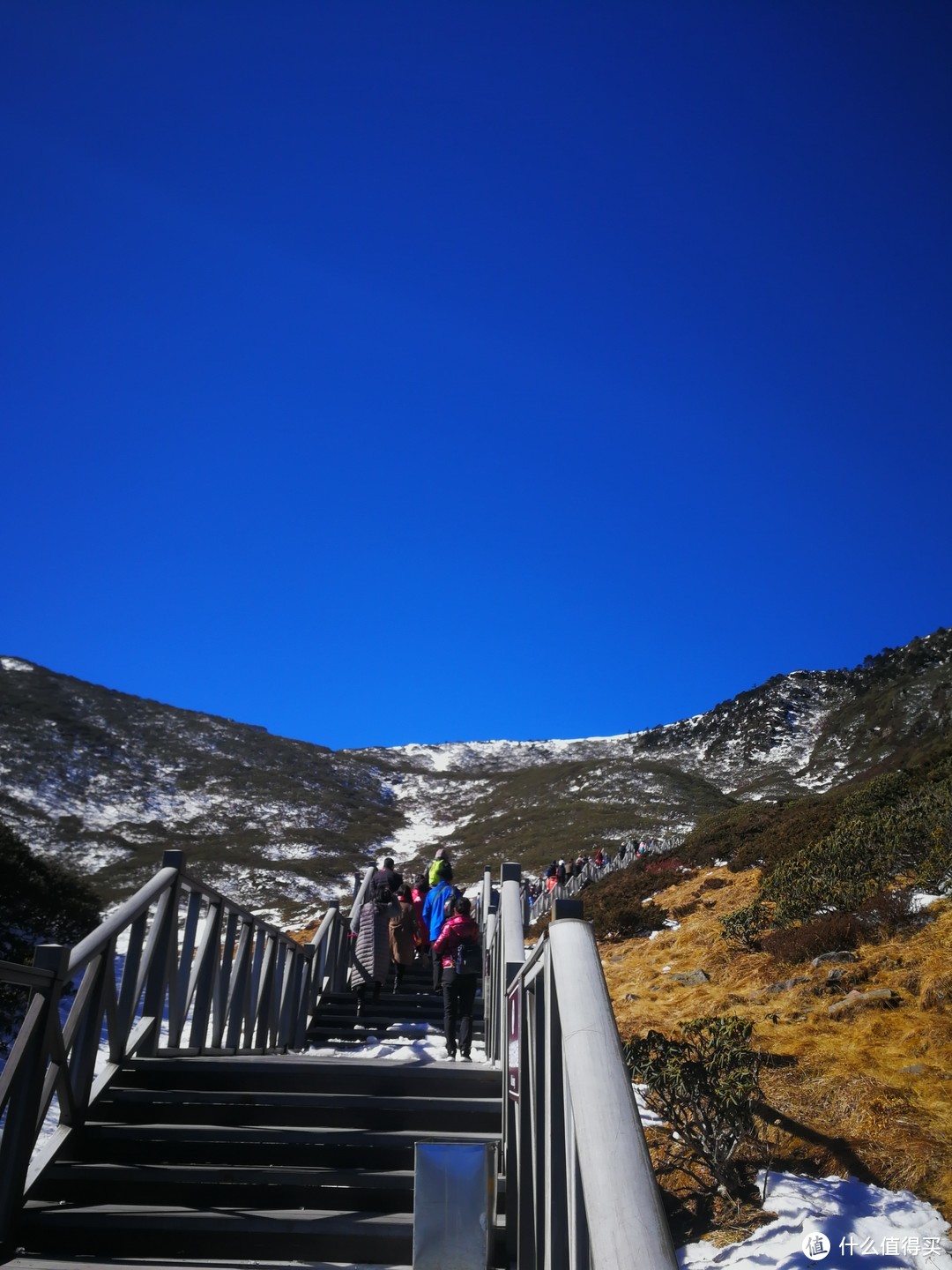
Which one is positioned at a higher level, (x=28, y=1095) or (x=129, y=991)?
(x=129, y=991)

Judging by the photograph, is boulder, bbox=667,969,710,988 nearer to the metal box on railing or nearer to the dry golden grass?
the dry golden grass

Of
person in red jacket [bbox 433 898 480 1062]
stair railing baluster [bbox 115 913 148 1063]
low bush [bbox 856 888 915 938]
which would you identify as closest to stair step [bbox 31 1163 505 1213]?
stair railing baluster [bbox 115 913 148 1063]

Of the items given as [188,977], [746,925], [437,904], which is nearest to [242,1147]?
[188,977]

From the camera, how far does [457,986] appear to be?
6.95 m

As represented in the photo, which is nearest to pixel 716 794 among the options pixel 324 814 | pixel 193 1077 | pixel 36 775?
pixel 324 814

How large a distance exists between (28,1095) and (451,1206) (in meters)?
2.05

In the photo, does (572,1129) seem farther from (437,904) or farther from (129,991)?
(437,904)

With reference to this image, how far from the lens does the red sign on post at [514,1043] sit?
3672 millimetres

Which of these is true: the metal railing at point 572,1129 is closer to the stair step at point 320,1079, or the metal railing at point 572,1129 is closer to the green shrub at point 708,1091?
the stair step at point 320,1079

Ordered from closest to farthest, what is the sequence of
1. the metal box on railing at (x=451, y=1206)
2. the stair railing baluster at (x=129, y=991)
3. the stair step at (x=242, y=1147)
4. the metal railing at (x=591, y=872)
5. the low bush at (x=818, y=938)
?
1. the metal box on railing at (x=451, y=1206)
2. the stair step at (x=242, y=1147)
3. the stair railing baluster at (x=129, y=991)
4. the low bush at (x=818, y=938)
5. the metal railing at (x=591, y=872)

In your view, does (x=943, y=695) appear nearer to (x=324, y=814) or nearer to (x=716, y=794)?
(x=716, y=794)

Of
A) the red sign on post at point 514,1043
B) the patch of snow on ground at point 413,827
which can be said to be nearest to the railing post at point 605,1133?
the red sign on post at point 514,1043

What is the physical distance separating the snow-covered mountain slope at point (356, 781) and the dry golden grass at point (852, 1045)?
27241 mm

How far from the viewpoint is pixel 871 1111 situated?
6090 mm
